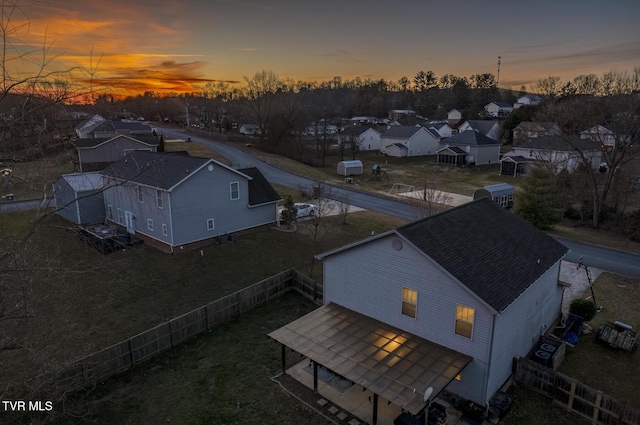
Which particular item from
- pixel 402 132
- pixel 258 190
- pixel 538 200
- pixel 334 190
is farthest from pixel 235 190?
pixel 402 132

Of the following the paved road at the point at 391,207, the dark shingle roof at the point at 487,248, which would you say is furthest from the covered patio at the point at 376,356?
the paved road at the point at 391,207

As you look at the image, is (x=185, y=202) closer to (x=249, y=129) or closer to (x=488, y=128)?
(x=249, y=129)

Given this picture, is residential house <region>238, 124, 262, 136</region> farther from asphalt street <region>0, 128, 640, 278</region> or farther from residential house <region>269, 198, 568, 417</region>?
residential house <region>269, 198, 568, 417</region>

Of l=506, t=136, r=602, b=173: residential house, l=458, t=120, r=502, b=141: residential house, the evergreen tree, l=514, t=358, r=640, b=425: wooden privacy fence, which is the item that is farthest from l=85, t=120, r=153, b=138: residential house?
l=458, t=120, r=502, b=141: residential house

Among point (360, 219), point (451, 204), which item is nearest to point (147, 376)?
point (360, 219)

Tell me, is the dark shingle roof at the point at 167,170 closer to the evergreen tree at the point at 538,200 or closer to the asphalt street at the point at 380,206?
the asphalt street at the point at 380,206
